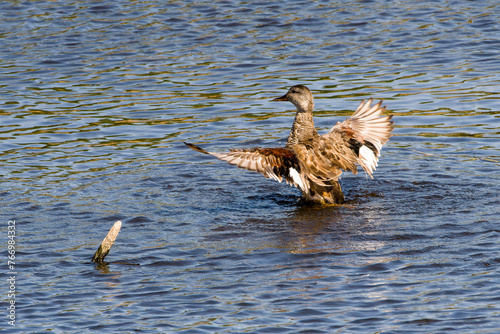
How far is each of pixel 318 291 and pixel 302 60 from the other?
30.3ft

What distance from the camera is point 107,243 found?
690 centimetres

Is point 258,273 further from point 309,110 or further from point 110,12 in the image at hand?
point 110,12

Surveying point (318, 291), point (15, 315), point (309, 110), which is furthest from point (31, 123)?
point (318, 291)

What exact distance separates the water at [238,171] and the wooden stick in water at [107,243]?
0.12 meters

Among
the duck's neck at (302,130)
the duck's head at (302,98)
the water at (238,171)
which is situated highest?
the duck's head at (302,98)

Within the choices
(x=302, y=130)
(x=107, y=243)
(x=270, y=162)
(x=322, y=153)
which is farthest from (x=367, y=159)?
(x=107, y=243)

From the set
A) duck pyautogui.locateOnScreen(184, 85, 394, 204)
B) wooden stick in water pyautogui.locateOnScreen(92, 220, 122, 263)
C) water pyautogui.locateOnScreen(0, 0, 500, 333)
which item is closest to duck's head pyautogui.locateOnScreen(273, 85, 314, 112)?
duck pyautogui.locateOnScreen(184, 85, 394, 204)

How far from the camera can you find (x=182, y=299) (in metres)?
6.30

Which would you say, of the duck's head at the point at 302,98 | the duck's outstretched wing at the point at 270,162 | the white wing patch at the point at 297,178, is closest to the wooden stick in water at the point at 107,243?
the duck's outstretched wing at the point at 270,162

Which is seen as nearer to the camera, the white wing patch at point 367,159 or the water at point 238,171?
the water at point 238,171

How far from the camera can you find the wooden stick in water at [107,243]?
6.88m

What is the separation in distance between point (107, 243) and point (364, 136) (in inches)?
153

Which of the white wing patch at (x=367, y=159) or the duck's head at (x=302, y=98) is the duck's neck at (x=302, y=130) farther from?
the white wing patch at (x=367, y=159)

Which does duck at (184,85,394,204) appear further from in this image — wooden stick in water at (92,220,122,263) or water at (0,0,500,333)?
wooden stick in water at (92,220,122,263)
